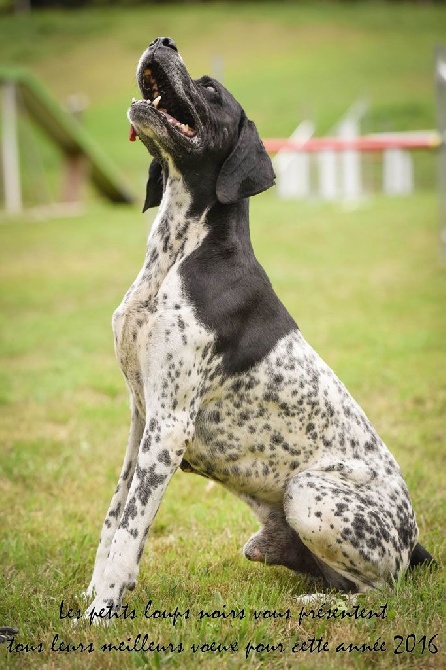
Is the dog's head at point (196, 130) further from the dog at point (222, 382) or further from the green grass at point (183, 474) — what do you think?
the green grass at point (183, 474)

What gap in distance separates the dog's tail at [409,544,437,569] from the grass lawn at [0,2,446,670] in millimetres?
61

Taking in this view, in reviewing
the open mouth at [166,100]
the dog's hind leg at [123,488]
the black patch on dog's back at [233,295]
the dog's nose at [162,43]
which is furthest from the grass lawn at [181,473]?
the dog's nose at [162,43]

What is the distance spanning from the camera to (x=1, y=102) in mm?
19328

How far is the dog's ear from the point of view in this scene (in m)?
3.71

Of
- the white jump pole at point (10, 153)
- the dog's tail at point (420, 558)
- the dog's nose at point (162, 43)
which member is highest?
the white jump pole at point (10, 153)

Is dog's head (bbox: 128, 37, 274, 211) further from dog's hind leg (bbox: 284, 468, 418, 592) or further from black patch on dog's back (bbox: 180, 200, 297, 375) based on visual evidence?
dog's hind leg (bbox: 284, 468, 418, 592)

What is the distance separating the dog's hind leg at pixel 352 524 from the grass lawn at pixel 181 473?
0.12m

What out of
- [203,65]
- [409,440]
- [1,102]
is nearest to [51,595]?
[409,440]

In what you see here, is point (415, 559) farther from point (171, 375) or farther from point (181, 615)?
point (171, 375)

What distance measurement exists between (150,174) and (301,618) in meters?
2.05

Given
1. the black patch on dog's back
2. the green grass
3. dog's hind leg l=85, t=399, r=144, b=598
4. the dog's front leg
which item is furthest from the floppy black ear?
the green grass

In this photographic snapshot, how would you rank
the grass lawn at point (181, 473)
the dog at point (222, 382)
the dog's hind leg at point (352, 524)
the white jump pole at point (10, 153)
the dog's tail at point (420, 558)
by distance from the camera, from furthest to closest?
the white jump pole at point (10, 153), the dog's tail at point (420, 558), the dog's hind leg at point (352, 524), the dog at point (222, 382), the grass lawn at point (181, 473)

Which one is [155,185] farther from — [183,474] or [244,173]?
[183,474]

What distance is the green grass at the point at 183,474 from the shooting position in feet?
11.3
